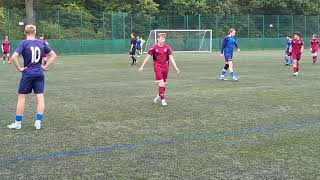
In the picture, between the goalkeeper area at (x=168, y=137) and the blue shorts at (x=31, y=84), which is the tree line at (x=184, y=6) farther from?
the blue shorts at (x=31, y=84)

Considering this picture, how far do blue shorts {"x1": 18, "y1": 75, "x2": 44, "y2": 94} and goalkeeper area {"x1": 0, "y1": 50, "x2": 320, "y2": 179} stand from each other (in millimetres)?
679

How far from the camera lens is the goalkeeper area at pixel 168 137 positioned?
6.13 m

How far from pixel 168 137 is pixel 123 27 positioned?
43.7 m

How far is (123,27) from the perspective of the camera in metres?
51.0

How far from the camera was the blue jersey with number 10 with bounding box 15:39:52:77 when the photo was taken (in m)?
8.45

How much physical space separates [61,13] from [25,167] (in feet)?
142

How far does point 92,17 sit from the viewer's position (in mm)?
50250

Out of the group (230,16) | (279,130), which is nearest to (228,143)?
(279,130)

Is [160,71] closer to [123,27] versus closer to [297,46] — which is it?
[297,46]

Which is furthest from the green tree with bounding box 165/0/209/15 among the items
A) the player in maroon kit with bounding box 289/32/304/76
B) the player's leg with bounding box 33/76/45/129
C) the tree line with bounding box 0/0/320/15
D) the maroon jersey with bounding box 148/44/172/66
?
the player's leg with bounding box 33/76/45/129

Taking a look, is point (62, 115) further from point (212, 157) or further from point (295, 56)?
point (295, 56)

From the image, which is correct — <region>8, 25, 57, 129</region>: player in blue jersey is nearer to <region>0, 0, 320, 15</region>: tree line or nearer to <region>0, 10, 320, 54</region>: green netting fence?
<region>0, 10, 320, 54</region>: green netting fence

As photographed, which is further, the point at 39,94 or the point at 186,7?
the point at 186,7

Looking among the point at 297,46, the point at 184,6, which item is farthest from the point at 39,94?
the point at 184,6
